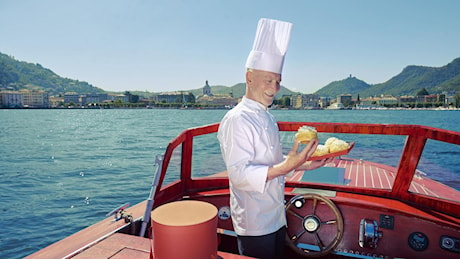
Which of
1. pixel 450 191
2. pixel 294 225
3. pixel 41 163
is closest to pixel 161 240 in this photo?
pixel 294 225

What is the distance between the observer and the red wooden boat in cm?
272

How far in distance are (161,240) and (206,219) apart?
0.45 ft

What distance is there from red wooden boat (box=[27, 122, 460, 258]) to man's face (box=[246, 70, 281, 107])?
0.97m

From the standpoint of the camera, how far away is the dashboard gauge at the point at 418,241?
2799mm

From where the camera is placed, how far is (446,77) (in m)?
168

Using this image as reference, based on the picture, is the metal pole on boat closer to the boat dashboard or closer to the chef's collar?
the boat dashboard

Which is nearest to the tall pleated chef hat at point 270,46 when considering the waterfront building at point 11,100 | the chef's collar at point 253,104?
the chef's collar at point 253,104

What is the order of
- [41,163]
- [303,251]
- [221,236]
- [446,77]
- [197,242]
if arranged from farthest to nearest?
1. [446,77]
2. [41,163]
3. [221,236]
4. [303,251]
5. [197,242]

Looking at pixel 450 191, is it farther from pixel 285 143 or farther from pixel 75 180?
pixel 75 180

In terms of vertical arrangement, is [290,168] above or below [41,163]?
above

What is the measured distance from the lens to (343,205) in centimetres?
307

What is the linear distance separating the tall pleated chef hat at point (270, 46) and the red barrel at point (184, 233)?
114 centimetres

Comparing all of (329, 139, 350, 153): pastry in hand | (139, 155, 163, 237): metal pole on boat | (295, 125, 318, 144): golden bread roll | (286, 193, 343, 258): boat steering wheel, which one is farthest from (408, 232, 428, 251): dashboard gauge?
(139, 155, 163, 237): metal pole on boat

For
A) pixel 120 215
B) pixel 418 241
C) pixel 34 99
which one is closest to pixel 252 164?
pixel 120 215
